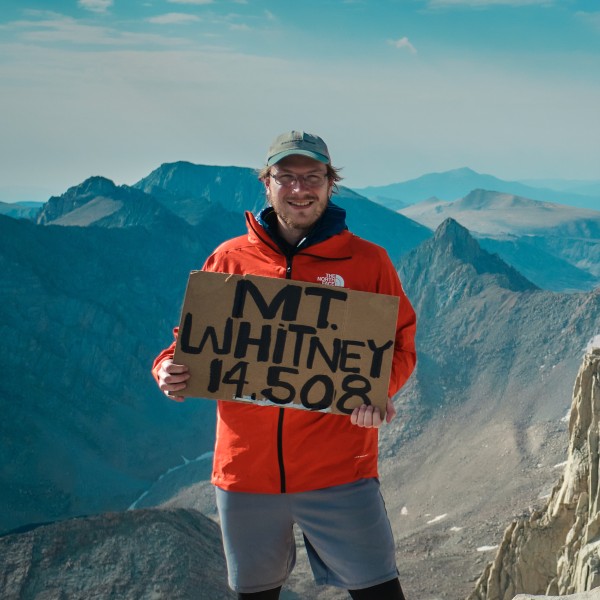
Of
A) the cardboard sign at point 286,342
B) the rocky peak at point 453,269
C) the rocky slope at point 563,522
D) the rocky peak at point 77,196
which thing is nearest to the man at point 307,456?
the cardboard sign at point 286,342

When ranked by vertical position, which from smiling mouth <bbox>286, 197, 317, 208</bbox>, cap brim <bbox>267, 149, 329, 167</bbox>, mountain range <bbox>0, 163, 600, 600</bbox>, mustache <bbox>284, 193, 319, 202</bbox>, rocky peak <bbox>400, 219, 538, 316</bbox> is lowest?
mountain range <bbox>0, 163, 600, 600</bbox>

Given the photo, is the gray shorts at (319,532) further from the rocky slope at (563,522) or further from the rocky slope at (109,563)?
the rocky slope at (109,563)

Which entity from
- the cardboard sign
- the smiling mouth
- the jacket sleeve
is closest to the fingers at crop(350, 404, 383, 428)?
the cardboard sign

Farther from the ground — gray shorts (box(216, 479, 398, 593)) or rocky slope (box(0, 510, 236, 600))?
gray shorts (box(216, 479, 398, 593))

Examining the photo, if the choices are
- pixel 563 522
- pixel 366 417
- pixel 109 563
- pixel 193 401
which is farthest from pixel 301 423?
pixel 193 401

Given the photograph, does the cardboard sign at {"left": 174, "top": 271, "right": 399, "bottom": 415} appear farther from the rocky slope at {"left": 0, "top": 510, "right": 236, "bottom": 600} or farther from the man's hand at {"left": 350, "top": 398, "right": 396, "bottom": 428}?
the rocky slope at {"left": 0, "top": 510, "right": 236, "bottom": 600}

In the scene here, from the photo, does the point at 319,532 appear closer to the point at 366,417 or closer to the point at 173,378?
the point at 366,417
